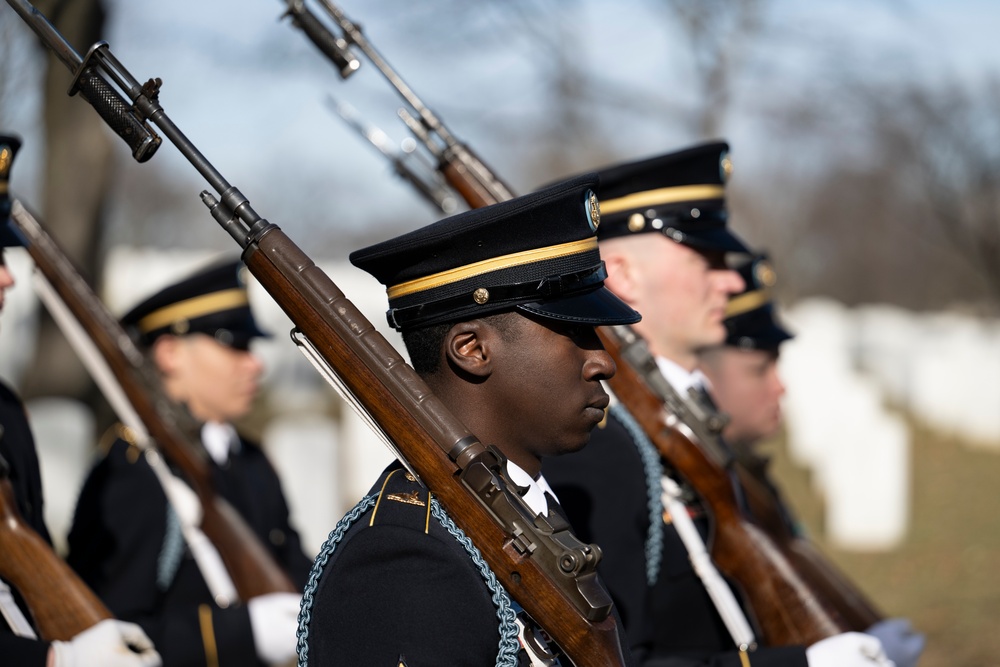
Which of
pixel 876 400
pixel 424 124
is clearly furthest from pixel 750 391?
pixel 876 400

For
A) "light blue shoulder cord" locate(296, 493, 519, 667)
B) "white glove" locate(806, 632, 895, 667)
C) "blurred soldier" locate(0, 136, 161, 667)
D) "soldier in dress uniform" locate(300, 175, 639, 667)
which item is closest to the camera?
"light blue shoulder cord" locate(296, 493, 519, 667)

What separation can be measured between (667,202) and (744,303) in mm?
1656

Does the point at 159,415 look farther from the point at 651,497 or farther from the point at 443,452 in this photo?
the point at 443,452

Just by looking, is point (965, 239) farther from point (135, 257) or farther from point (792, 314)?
point (135, 257)

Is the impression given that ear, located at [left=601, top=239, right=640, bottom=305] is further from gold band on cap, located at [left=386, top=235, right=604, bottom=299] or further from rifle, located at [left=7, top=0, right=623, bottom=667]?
rifle, located at [left=7, top=0, right=623, bottom=667]

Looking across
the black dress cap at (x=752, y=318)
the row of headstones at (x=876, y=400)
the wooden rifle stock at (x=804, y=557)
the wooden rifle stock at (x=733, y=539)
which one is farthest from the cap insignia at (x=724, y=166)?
the row of headstones at (x=876, y=400)

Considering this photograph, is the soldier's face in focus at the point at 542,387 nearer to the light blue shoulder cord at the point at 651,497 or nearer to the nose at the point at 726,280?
the light blue shoulder cord at the point at 651,497

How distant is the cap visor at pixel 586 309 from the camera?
231cm

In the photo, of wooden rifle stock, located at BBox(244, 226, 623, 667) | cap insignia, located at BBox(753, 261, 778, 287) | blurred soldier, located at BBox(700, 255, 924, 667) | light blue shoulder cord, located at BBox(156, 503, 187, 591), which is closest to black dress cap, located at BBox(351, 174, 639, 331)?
wooden rifle stock, located at BBox(244, 226, 623, 667)

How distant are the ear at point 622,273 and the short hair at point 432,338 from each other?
1486 millimetres

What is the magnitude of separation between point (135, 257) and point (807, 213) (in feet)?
60.6

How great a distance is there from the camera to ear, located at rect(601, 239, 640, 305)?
12.6 feet

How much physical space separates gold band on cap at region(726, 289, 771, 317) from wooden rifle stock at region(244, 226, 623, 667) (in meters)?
Answer: 3.36

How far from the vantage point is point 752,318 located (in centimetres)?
545
